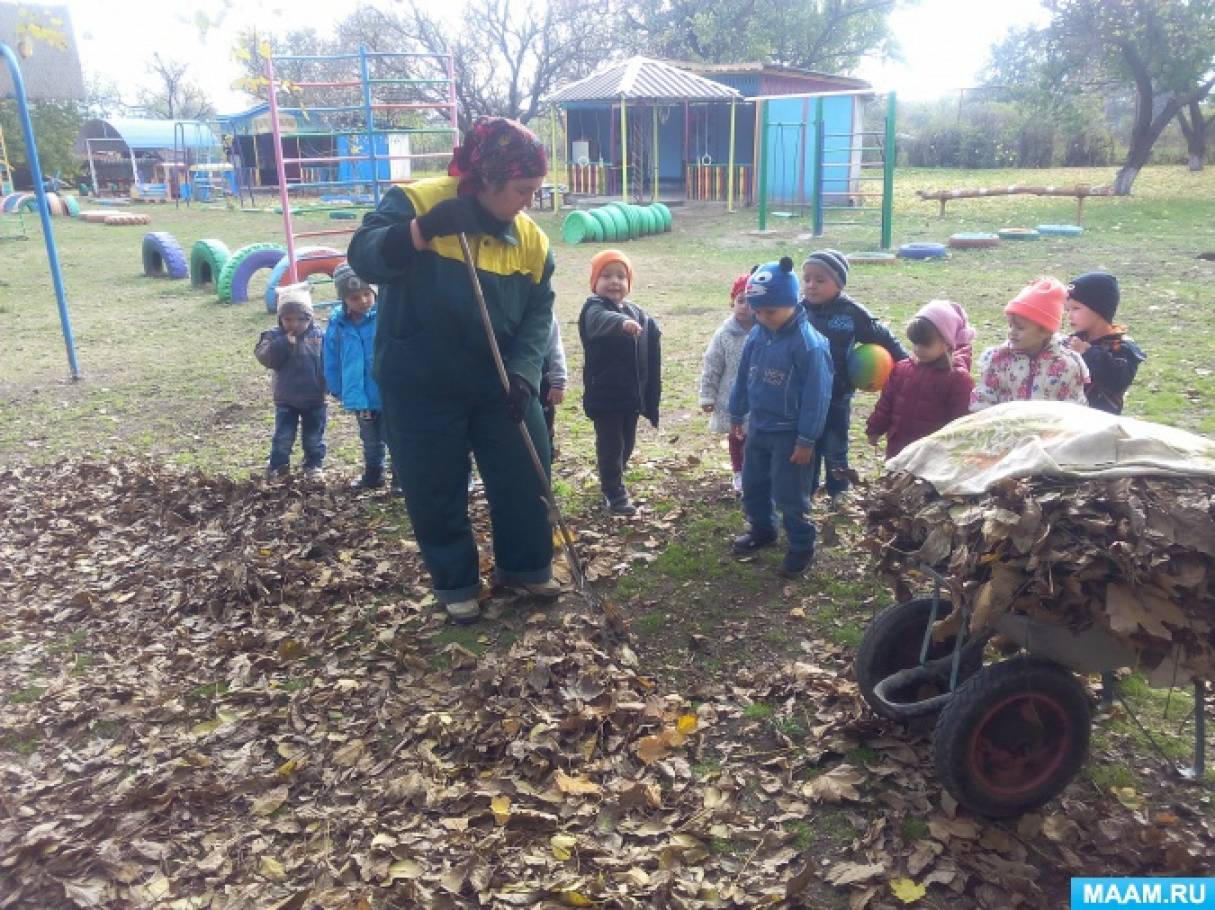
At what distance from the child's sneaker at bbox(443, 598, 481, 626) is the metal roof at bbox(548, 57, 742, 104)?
2287 centimetres

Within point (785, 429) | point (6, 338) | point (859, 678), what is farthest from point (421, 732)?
point (6, 338)

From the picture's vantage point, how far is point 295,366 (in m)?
6.58

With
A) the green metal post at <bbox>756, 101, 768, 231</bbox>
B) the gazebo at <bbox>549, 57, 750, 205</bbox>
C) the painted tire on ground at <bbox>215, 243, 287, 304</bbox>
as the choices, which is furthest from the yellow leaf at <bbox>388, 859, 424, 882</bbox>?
the gazebo at <bbox>549, 57, 750, 205</bbox>

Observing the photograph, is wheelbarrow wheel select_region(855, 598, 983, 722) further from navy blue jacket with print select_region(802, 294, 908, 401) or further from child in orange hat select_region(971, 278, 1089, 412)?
navy blue jacket with print select_region(802, 294, 908, 401)

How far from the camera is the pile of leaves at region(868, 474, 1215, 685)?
279cm

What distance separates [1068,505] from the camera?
116 inches

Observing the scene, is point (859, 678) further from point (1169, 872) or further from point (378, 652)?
point (378, 652)

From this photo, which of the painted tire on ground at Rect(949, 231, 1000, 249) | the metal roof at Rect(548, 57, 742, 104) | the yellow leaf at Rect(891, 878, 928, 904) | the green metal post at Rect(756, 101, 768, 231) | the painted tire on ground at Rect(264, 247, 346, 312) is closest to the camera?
the yellow leaf at Rect(891, 878, 928, 904)

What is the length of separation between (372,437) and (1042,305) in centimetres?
413

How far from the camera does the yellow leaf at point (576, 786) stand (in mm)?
3516

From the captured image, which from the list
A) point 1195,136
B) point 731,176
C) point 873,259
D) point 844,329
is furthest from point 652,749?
point 1195,136

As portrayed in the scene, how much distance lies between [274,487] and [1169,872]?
5352 mm

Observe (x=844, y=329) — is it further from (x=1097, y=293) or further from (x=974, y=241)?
(x=974, y=241)

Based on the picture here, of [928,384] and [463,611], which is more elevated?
[928,384]
